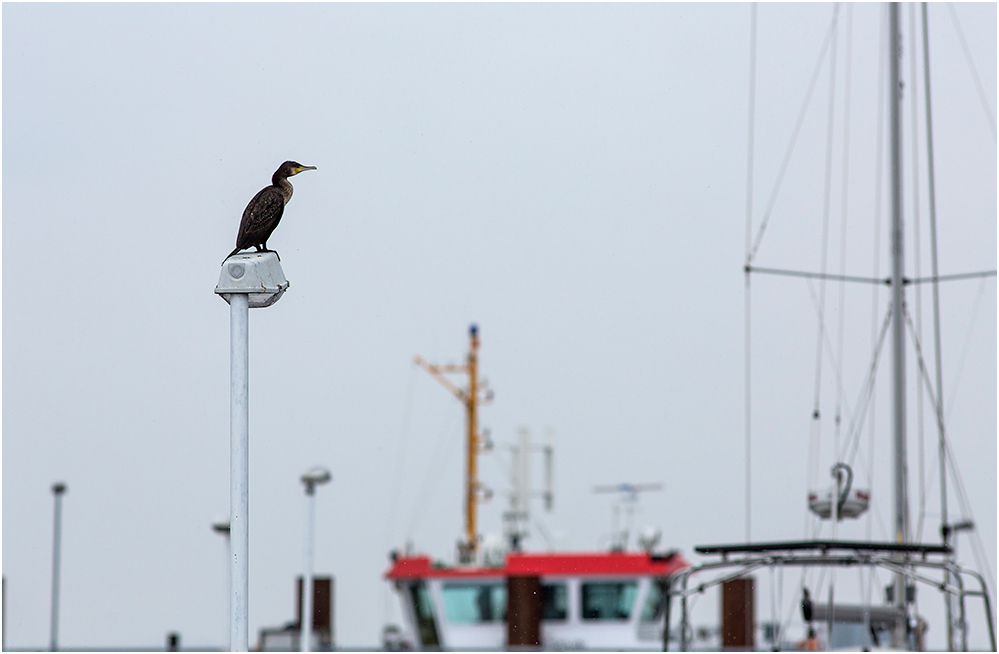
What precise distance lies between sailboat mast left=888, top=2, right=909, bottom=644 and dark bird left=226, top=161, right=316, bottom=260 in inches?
476

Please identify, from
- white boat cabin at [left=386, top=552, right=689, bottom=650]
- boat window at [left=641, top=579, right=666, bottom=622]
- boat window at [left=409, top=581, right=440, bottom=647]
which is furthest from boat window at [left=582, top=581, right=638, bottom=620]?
boat window at [left=409, top=581, right=440, bottom=647]

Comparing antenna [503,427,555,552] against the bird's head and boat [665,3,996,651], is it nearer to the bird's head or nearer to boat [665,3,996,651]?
boat [665,3,996,651]

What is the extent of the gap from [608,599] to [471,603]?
2.80 m

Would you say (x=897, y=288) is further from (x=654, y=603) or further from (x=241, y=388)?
(x=241, y=388)

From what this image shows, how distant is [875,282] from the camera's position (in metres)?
23.3

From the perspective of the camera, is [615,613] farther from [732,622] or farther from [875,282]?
[875,282]

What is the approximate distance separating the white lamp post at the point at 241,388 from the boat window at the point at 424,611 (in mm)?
26272

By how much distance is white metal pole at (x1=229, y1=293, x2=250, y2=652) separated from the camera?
28.0 ft

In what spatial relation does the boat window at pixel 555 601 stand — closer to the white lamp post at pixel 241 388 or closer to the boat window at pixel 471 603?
the boat window at pixel 471 603

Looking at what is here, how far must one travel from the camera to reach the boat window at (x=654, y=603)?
34.4 m

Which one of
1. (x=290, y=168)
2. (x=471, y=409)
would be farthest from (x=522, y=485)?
(x=290, y=168)

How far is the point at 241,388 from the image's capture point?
345 inches

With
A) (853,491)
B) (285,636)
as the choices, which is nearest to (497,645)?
(285,636)

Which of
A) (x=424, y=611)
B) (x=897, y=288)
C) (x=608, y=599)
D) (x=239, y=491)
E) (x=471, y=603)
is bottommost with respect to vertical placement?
(x=424, y=611)
